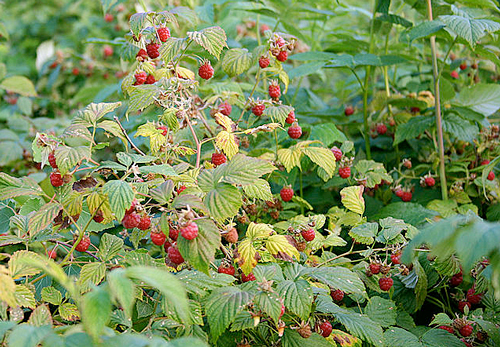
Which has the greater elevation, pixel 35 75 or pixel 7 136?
pixel 7 136

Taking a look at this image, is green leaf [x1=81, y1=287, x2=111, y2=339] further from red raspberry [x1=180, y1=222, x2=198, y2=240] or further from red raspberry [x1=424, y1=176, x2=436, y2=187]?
red raspberry [x1=424, y1=176, x2=436, y2=187]

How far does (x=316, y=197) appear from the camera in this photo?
6.13 feet

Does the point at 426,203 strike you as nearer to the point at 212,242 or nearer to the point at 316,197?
the point at 316,197

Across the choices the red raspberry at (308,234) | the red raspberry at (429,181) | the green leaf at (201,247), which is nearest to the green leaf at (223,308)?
the green leaf at (201,247)

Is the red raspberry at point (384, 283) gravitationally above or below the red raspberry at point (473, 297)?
above

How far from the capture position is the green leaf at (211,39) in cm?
115

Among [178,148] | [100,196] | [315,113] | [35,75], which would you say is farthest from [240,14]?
[35,75]

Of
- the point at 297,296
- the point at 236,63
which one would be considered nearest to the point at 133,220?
the point at 297,296

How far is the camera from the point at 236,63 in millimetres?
1343

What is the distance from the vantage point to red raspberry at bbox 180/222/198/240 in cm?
88

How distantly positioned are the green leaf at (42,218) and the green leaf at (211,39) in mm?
500

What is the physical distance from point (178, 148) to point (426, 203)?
3.64 ft

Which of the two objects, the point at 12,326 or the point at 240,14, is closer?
the point at 12,326

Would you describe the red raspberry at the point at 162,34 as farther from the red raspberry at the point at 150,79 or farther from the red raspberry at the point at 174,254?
the red raspberry at the point at 174,254
